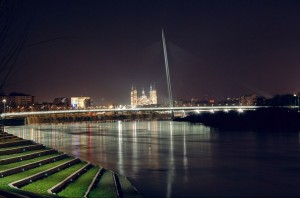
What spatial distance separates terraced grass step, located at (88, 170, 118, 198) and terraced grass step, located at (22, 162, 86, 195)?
0.91 m

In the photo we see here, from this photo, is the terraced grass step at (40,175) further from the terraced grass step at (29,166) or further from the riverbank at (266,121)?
the riverbank at (266,121)

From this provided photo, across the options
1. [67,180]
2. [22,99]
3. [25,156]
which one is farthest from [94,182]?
[22,99]

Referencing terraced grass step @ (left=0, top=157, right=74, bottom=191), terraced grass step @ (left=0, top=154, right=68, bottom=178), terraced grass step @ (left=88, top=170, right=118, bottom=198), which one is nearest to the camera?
terraced grass step @ (left=0, top=157, right=74, bottom=191)

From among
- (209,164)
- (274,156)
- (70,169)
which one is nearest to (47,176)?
(70,169)

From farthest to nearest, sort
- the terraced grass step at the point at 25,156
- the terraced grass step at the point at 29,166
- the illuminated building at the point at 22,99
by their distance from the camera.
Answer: the illuminated building at the point at 22,99, the terraced grass step at the point at 25,156, the terraced grass step at the point at 29,166

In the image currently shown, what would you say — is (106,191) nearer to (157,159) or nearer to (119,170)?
(119,170)

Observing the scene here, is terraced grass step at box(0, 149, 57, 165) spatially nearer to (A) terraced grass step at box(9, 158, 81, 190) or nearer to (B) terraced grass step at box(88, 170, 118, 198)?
(A) terraced grass step at box(9, 158, 81, 190)

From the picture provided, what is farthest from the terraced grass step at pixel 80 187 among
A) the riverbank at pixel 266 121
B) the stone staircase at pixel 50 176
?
the riverbank at pixel 266 121

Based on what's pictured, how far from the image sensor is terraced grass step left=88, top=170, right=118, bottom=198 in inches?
410

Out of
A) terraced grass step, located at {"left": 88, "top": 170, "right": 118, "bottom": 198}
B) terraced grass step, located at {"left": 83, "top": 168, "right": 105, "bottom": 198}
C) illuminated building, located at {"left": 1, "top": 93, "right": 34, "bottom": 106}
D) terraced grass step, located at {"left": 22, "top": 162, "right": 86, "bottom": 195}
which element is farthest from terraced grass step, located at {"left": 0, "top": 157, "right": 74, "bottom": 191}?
illuminated building, located at {"left": 1, "top": 93, "right": 34, "bottom": 106}

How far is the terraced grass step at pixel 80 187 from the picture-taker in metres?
10.0

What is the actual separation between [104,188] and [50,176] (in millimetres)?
1632

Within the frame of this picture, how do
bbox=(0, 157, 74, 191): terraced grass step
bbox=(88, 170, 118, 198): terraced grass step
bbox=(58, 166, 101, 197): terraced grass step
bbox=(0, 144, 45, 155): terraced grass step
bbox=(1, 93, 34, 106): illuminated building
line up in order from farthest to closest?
bbox=(1, 93, 34, 106): illuminated building
bbox=(0, 144, 45, 155): terraced grass step
bbox=(88, 170, 118, 198): terraced grass step
bbox=(58, 166, 101, 197): terraced grass step
bbox=(0, 157, 74, 191): terraced grass step

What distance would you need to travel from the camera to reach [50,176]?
11852mm
